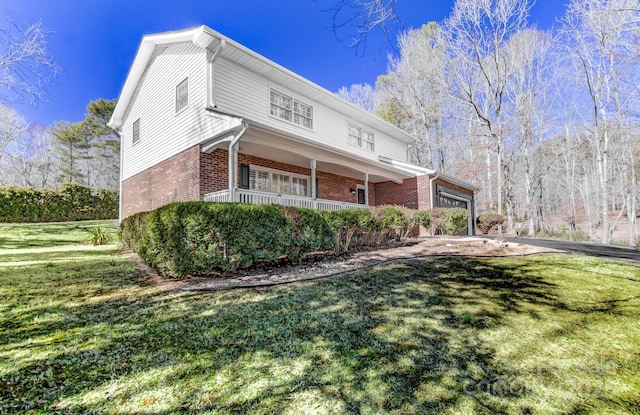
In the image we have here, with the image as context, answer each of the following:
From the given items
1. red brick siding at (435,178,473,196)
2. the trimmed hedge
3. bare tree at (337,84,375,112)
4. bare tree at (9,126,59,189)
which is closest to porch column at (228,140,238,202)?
red brick siding at (435,178,473,196)

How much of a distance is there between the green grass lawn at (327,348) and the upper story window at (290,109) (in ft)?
28.6

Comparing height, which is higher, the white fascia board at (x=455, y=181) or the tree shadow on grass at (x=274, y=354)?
the white fascia board at (x=455, y=181)

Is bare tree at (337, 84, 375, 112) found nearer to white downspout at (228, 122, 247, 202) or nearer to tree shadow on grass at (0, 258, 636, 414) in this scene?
white downspout at (228, 122, 247, 202)

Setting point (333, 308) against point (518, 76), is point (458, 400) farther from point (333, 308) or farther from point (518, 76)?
point (518, 76)

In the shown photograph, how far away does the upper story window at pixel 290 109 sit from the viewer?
11680 mm

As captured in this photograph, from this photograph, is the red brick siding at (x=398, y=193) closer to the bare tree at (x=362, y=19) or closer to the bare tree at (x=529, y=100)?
the bare tree at (x=529, y=100)

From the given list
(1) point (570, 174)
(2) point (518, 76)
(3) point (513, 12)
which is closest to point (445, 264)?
(3) point (513, 12)

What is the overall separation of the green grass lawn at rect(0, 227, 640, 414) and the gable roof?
7.90 m

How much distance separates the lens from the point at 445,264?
6391mm

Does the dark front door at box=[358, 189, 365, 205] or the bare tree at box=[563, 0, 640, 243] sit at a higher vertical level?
the bare tree at box=[563, 0, 640, 243]

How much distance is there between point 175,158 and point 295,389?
32.4 feet

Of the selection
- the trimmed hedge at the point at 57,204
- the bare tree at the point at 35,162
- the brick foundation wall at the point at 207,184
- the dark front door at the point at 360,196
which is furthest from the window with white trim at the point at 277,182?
the bare tree at the point at 35,162

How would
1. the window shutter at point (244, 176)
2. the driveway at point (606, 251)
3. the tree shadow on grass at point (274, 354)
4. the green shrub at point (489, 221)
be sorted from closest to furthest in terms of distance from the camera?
the tree shadow on grass at point (274, 354), the driveway at point (606, 251), the window shutter at point (244, 176), the green shrub at point (489, 221)

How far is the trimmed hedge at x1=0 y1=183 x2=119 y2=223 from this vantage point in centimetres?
1586
